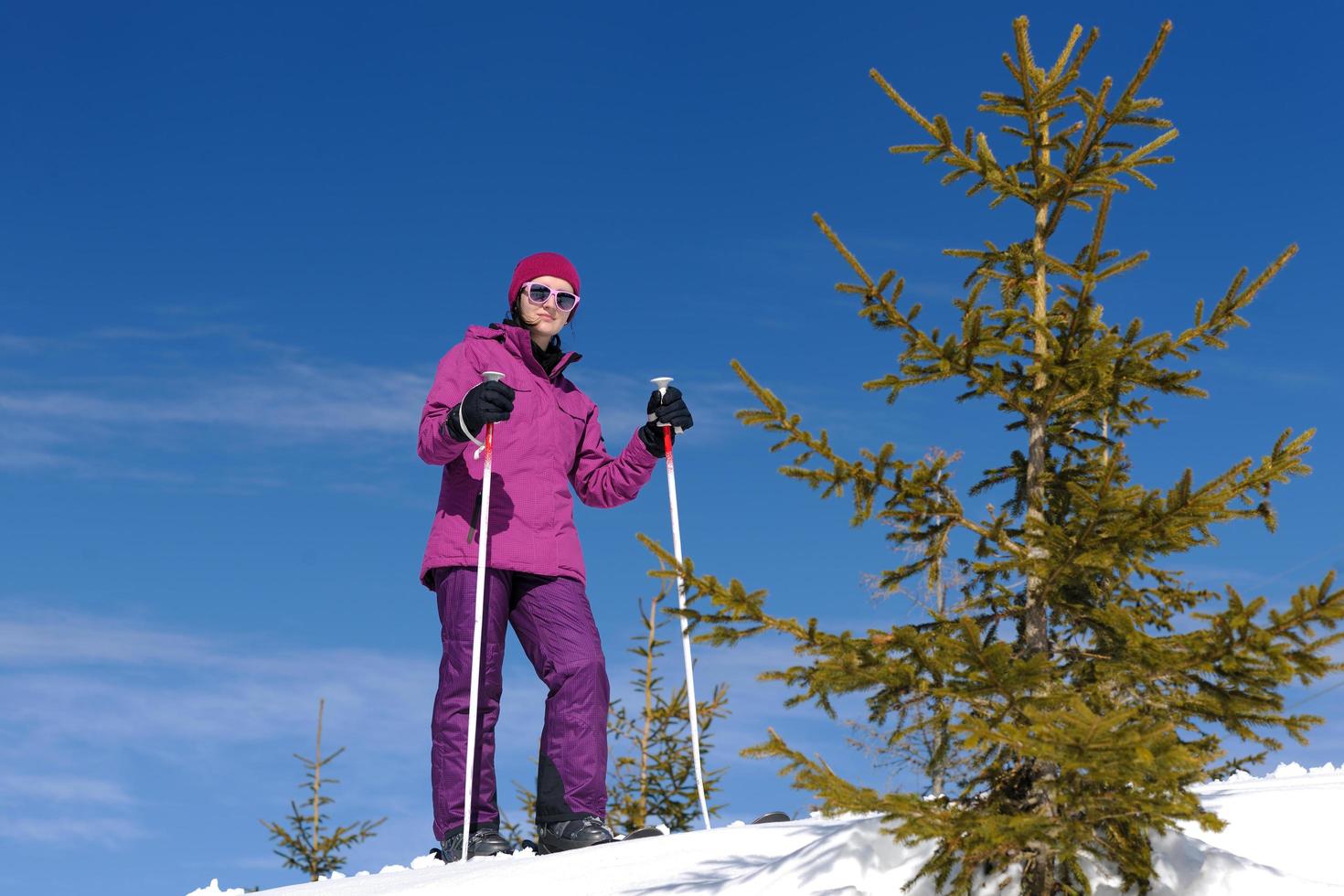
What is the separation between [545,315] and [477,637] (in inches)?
82.5

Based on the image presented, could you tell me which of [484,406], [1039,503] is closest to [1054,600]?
[1039,503]

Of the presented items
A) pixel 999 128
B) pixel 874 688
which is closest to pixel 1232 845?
pixel 874 688

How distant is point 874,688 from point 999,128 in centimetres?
217

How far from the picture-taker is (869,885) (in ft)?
13.3

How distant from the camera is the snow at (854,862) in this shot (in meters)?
3.99

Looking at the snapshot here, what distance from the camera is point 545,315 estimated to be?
731cm

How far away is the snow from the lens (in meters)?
3.99

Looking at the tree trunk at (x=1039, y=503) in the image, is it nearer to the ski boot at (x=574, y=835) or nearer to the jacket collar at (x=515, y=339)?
the ski boot at (x=574, y=835)

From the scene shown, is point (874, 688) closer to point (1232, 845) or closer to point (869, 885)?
point (869, 885)

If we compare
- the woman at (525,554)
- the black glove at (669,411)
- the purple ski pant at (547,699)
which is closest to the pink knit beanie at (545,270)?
the woman at (525,554)

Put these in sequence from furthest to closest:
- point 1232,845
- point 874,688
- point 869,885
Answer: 1. point 1232,845
2. point 869,885
3. point 874,688

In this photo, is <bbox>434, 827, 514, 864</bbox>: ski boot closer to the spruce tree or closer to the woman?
the woman

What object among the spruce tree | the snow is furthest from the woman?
the spruce tree

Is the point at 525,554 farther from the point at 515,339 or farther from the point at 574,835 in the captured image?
the point at 574,835
